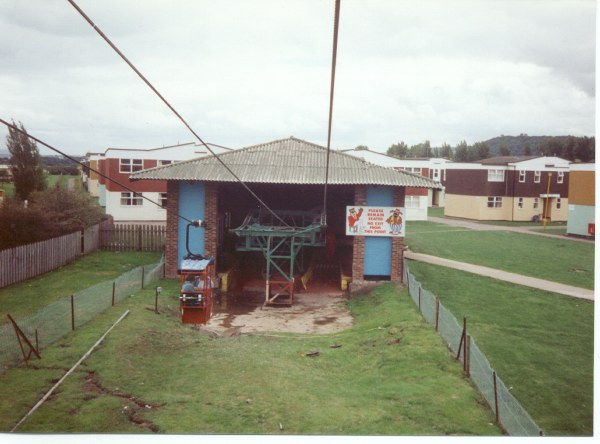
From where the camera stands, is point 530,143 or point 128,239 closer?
point 128,239

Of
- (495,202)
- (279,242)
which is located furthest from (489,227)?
(279,242)

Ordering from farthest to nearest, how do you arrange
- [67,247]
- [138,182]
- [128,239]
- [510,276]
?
[138,182] < [128,239] < [67,247] < [510,276]

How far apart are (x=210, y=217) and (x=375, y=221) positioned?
7.06 metres

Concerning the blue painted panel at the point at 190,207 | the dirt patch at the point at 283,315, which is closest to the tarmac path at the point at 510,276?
the dirt patch at the point at 283,315

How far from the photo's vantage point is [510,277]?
880 inches

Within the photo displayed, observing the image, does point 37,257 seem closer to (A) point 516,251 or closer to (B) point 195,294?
(B) point 195,294

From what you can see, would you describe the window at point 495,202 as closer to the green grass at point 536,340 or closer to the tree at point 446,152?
the green grass at point 536,340

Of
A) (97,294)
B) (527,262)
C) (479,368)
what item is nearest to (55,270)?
(97,294)

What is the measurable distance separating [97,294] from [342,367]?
826 cm

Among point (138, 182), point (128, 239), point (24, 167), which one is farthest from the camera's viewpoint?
point (138, 182)

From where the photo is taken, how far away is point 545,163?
4912cm

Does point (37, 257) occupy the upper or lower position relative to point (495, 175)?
A: lower

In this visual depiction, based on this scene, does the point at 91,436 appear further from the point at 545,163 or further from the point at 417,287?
the point at 545,163

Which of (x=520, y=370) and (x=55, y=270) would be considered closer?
(x=520, y=370)
